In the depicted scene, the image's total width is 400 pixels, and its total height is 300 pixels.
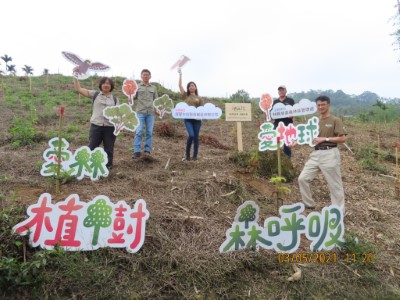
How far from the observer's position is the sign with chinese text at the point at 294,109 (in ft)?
14.7

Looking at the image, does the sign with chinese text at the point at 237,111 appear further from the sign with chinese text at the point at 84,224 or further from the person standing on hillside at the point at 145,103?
the sign with chinese text at the point at 84,224

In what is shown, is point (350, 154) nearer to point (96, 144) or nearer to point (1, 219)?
point (96, 144)

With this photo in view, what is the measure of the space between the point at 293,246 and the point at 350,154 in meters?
5.02

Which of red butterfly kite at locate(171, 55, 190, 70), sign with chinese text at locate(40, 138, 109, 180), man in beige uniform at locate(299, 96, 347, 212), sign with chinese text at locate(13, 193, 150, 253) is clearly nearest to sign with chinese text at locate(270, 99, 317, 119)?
man in beige uniform at locate(299, 96, 347, 212)

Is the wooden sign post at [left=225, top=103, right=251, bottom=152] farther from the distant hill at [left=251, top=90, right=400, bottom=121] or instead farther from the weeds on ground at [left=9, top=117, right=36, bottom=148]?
the weeds on ground at [left=9, top=117, right=36, bottom=148]

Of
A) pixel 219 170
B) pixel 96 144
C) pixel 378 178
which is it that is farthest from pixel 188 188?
pixel 378 178

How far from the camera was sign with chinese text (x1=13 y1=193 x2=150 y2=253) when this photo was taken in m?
2.54

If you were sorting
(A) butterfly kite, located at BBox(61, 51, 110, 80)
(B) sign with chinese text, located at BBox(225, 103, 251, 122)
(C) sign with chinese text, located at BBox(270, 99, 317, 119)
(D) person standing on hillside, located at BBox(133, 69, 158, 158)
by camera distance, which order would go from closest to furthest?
Answer: (A) butterfly kite, located at BBox(61, 51, 110, 80)
(C) sign with chinese text, located at BBox(270, 99, 317, 119)
(D) person standing on hillside, located at BBox(133, 69, 158, 158)
(B) sign with chinese text, located at BBox(225, 103, 251, 122)

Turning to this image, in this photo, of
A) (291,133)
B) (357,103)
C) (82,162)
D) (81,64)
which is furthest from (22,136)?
(357,103)

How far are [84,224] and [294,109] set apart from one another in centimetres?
345

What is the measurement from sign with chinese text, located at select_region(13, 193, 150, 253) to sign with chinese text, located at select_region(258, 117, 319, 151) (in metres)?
1.79

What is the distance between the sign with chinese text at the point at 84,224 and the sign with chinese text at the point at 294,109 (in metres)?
3.01

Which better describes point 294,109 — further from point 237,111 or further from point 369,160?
point 369,160

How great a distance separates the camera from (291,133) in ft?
13.1
